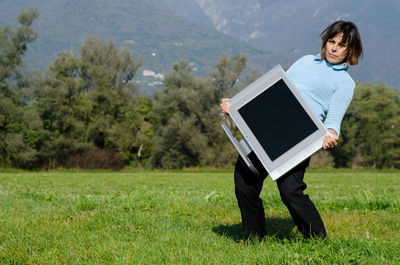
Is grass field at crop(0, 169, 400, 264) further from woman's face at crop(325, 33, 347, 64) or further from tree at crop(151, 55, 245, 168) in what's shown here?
tree at crop(151, 55, 245, 168)

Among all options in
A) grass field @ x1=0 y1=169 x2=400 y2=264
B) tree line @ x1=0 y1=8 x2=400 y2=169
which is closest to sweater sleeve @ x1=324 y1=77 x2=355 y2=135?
grass field @ x1=0 y1=169 x2=400 y2=264

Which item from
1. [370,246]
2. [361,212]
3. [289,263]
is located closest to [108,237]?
[289,263]

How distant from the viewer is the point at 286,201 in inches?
136

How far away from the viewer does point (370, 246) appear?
303 centimetres

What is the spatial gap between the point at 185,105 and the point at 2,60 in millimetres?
21131

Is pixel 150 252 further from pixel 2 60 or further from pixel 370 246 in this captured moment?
pixel 2 60

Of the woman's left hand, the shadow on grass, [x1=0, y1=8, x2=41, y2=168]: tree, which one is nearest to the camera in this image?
the woman's left hand

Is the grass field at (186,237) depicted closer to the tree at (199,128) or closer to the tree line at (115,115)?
the tree line at (115,115)

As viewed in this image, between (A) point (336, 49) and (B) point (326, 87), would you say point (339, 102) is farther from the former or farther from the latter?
(A) point (336, 49)

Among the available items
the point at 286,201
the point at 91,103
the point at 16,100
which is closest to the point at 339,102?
the point at 286,201

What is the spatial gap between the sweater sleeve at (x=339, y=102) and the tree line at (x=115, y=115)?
113 feet

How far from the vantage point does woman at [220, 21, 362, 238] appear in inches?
136

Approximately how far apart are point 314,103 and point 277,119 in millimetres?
592

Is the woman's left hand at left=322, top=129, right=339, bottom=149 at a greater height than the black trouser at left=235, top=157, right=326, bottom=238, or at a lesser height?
greater
